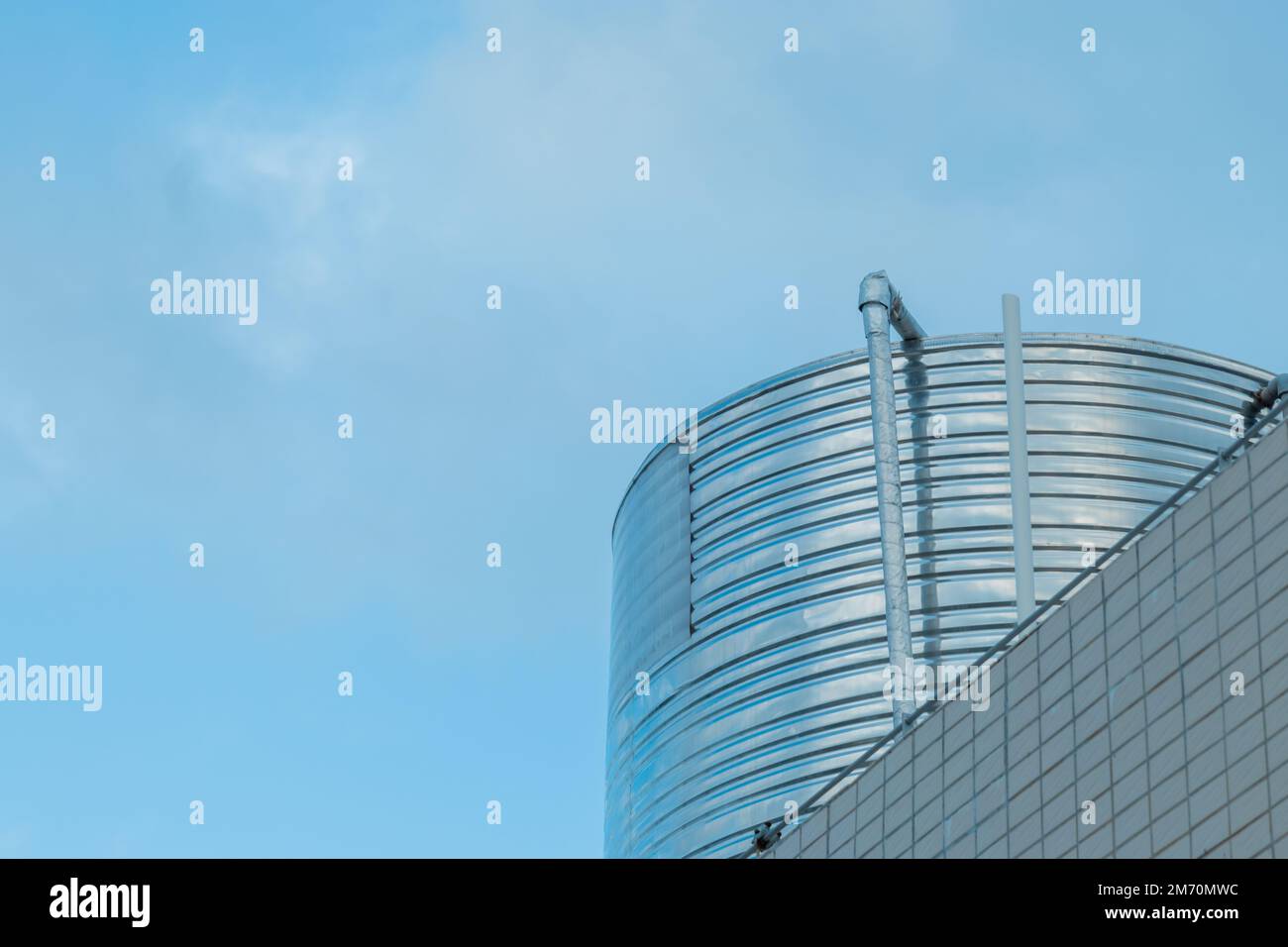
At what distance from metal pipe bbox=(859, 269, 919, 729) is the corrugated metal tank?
31.4 inches

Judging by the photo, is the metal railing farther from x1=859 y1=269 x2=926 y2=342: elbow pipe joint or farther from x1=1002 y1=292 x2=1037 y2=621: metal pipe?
x1=859 y1=269 x2=926 y2=342: elbow pipe joint

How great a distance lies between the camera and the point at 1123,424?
125 feet

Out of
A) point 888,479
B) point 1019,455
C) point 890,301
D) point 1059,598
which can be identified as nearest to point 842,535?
point 888,479

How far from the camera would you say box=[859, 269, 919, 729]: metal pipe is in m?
34.1

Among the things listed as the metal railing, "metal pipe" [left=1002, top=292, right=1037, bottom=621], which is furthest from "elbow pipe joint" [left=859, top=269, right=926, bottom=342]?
the metal railing

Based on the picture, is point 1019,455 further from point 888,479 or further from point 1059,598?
point 1059,598

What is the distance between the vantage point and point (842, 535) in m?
37.8

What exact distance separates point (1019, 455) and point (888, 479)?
2.46 metres

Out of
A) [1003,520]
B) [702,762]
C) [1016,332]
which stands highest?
[1016,332]

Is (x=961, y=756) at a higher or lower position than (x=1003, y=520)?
lower
